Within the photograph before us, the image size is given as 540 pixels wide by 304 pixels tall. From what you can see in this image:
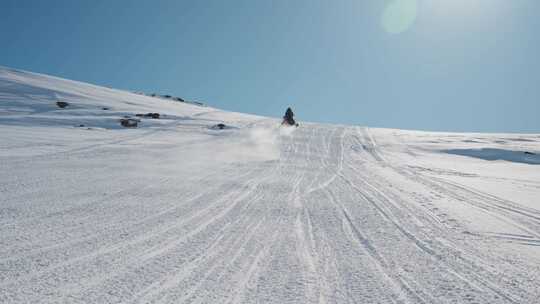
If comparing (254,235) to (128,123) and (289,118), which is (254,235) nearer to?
(128,123)

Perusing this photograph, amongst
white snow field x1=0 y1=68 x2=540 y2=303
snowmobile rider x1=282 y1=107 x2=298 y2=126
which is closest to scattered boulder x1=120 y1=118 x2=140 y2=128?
white snow field x1=0 y1=68 x2=540 y2=303

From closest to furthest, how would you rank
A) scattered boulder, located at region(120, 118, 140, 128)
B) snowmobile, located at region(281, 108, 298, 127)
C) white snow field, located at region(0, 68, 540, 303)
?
white snow field, located at region(0, 68, 540, 303), scattered boulder, located at region(120, 118, 140, 128), snowmobile, located at region(281, 108, 298, 127)

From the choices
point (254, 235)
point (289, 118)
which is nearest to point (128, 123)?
point (289, 118)

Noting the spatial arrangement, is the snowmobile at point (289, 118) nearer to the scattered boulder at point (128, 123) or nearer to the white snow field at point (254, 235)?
the scattered boulder at point (128, 123)

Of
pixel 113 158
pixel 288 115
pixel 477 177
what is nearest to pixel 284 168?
pixel 113 158

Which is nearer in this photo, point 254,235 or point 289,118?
point 254,235

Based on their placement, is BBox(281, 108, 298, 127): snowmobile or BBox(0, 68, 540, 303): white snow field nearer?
BBox(0, 68, 540, 303): white snow field

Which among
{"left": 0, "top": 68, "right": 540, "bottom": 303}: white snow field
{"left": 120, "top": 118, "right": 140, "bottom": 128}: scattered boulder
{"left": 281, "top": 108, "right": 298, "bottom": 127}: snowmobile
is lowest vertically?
{"left": 0, "top": 68, "right": 540, "bottom": 303}: white snow field

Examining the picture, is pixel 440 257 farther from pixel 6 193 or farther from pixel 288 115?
pixel 288 115

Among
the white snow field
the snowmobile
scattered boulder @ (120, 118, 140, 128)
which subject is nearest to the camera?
the white snow field

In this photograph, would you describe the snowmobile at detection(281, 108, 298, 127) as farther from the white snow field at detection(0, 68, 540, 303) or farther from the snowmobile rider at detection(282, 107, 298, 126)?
the white snow field at detection(0, 68, 540, 303)

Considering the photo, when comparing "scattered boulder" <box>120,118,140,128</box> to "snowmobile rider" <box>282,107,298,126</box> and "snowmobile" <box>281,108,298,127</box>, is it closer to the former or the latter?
"snowmobile" <box>281,108,298,127</box>

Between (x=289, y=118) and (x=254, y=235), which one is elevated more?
(x=289, y=118)

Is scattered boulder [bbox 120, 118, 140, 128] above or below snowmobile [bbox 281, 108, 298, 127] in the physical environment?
below
